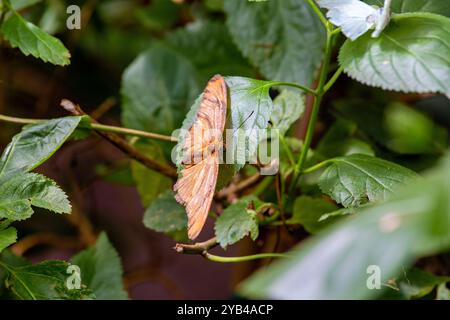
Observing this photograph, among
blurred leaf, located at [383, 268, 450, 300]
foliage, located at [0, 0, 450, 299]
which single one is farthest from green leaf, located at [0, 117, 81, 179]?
blurred leaf, located at [383, 268, 450, 300]

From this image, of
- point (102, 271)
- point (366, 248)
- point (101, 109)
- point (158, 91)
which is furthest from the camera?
point (101, 109)

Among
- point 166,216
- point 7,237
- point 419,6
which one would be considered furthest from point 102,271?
point 419,6

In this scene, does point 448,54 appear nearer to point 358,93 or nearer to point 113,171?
point 358,93

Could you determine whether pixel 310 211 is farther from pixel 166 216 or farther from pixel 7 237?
pixel 7 237

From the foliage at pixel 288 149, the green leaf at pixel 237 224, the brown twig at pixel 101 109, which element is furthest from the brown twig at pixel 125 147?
the brown twig at pixel 101 109

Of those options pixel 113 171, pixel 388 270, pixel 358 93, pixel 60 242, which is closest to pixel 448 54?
pixel 388 270

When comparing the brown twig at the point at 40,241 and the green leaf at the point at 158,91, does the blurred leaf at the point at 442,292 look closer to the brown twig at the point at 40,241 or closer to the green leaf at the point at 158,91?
the green leaf at the point at 158,91
